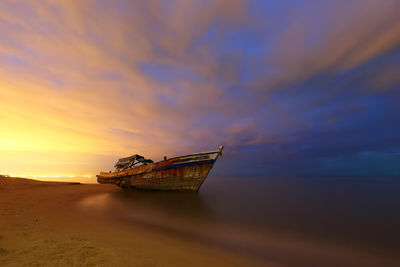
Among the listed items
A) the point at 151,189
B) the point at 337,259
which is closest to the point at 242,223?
the point at 337,259

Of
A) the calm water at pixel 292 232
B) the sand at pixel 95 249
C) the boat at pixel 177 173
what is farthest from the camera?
the boat at pixel 177 173

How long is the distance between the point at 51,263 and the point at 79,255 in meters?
0.55

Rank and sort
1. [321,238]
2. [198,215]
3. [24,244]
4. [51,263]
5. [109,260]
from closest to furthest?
[51,263]
[109,260]
[24,244]
[321,238]
[198,215]

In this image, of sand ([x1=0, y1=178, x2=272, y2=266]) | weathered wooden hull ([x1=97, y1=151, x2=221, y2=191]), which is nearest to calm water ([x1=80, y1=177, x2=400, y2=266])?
sand ([x1=0, y1=178, x2=272, y2=266])

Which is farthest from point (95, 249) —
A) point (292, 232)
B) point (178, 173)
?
point (178, 173)

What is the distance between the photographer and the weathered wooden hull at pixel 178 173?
58.0 feet

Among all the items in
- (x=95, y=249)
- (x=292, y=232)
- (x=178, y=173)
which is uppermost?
(x=178, y=173)

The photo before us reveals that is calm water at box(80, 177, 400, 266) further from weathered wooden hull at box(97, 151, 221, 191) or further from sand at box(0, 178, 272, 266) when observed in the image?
weathered wooden hull at box(97, 151, 221, 191)

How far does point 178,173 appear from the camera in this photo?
722 inches

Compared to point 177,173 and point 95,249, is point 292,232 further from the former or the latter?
point 177,173

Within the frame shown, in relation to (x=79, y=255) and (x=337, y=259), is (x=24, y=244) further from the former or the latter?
(x=337, y=259)

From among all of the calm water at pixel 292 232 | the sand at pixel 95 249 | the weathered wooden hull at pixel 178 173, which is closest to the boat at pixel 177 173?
the weathered wooden hull at pixel 178 173

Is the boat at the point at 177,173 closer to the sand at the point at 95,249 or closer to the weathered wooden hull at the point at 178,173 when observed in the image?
the weathered wooden hull at the point at 178,173

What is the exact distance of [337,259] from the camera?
545cm
